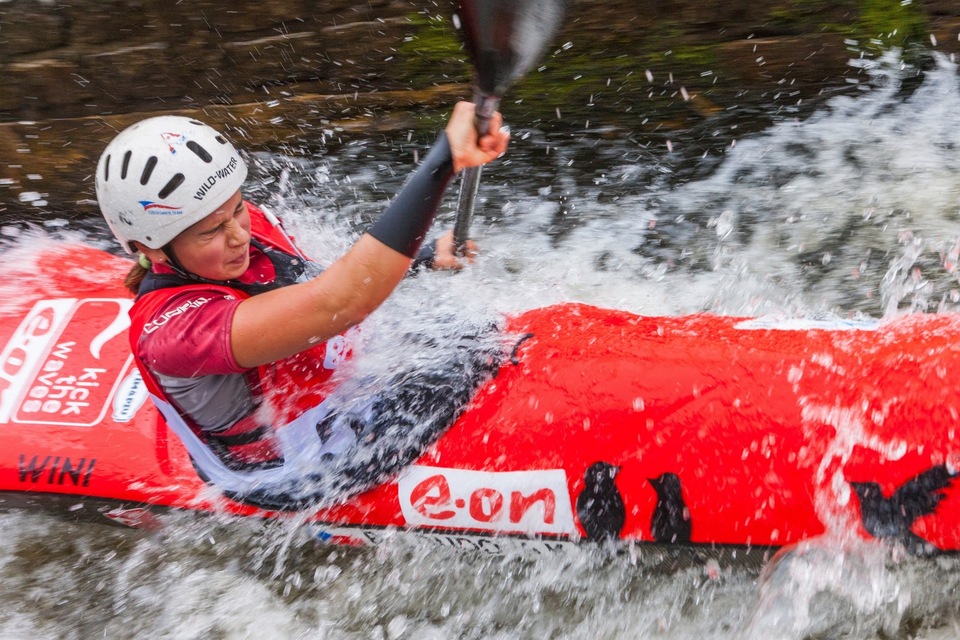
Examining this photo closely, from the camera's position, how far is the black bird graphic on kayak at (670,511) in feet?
6.66

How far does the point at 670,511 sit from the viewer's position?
80.3 inches

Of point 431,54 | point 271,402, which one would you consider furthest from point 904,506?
point 431,54

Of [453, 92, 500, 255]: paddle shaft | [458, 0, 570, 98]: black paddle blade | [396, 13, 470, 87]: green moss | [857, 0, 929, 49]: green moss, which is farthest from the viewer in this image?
[396, 13, 470, 87]: green moss

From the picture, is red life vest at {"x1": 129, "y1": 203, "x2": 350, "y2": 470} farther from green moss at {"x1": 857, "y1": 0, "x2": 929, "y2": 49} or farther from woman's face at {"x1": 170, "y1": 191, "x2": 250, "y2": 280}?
green moss at {"x1": 857, "y1": 0, "x2": 929, "y2": 49}

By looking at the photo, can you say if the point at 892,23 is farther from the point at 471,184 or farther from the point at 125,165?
the point at 125,165

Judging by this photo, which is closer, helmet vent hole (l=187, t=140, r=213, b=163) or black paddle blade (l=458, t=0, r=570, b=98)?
black paddle blade (l=458, t=0, r=570, b=98)

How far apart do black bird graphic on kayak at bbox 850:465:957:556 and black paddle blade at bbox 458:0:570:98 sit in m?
1.30

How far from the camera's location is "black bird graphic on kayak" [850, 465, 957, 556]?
72.2 inches

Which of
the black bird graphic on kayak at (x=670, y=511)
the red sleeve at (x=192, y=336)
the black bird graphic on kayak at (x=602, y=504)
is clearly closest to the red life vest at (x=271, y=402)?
the red sleeve at (x=192, y=336)

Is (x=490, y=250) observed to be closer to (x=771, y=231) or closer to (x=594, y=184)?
(x=594, y=184)

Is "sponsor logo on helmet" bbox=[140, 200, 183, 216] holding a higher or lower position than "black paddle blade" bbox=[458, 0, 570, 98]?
lower

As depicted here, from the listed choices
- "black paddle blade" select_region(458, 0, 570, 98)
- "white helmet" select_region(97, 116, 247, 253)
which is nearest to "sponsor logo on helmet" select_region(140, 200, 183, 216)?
"white helmet" select_region(97, 116, 247, 253)

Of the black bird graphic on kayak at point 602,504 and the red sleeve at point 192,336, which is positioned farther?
the black bird graphic on kayak at point 602,504

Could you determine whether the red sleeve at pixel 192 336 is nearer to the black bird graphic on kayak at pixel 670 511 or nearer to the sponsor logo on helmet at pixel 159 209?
the sponsor logo on helmet at pixel 159 209
